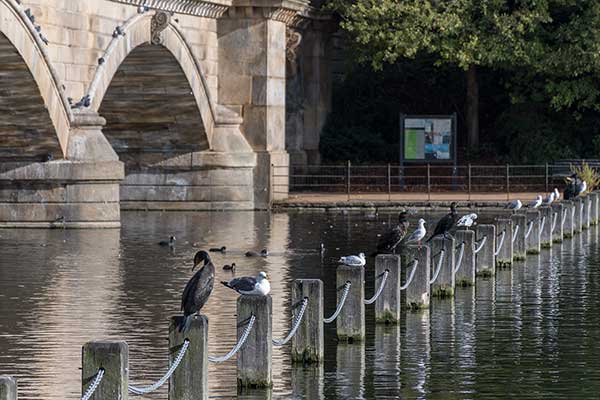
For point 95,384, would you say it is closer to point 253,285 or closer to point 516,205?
point 253,285

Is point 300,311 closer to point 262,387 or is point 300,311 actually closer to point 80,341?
point 262,387

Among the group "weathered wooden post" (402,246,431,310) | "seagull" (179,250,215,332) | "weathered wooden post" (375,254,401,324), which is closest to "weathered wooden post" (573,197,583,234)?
"weathered wooden post" (402,246,431,310)

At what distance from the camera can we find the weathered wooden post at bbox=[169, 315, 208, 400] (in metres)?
14.8

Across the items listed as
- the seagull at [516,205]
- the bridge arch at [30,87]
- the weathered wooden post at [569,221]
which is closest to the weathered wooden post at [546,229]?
the seagull at [516,205]

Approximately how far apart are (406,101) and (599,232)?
68.0 feet

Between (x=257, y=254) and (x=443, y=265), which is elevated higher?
(x=443, y=265)

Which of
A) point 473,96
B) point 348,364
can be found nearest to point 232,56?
point 473,96

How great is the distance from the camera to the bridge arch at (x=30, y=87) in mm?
33594

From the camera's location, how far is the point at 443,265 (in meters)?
24.0

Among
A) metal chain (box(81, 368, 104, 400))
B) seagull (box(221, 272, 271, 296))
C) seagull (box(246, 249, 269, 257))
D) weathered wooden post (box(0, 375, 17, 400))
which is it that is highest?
seagull (box(221, 272, 271, 296))

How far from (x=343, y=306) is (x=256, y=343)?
10.6 feet

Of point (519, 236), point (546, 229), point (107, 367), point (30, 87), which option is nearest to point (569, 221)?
point (546, 229)

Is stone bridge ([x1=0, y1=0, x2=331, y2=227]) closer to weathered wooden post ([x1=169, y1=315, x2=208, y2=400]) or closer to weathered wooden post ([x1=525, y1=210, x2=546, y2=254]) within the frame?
weathered wooden post ([x1=525, y1=210, x2=546, y2=254])

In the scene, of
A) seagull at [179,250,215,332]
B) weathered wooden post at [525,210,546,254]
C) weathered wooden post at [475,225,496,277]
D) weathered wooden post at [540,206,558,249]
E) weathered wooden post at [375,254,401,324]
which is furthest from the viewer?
weathered wooden post at [540,206,558,249]
